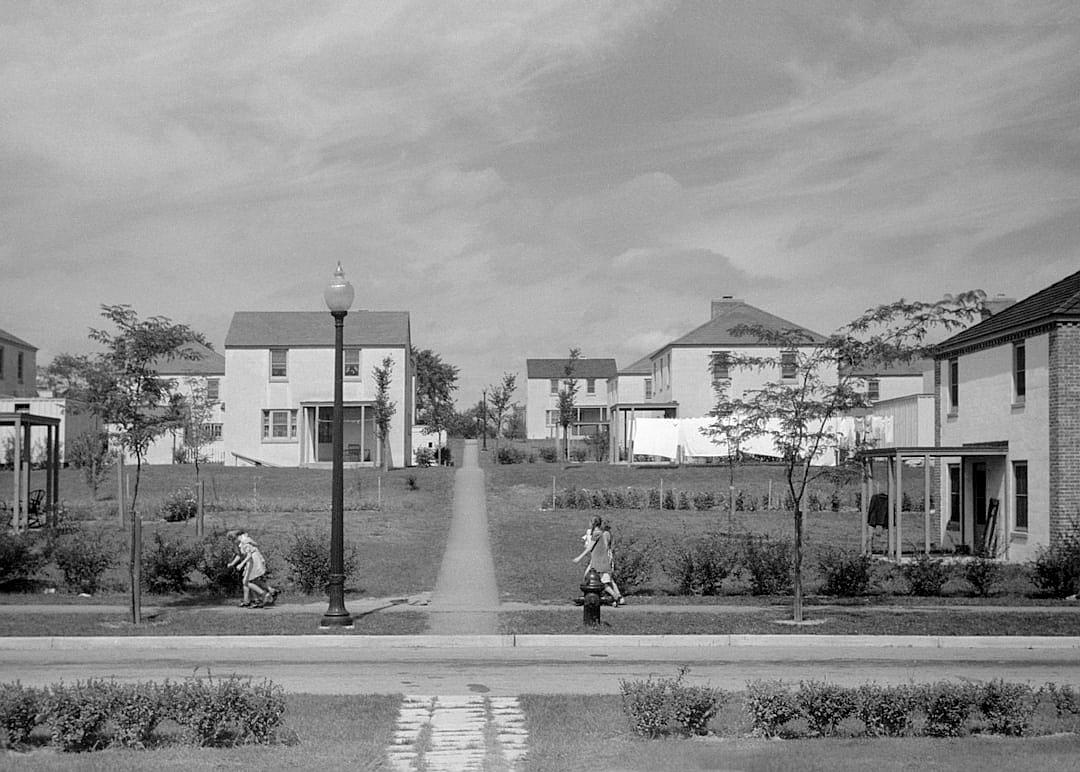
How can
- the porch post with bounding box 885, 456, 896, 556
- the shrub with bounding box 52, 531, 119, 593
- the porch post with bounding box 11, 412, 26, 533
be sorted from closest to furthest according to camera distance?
the shrub with bounding box 52, 531, 119, 593
the porch post with bounding box 11, 412, 26, 533
the porch post with bounding box 885, 456, 896, 556

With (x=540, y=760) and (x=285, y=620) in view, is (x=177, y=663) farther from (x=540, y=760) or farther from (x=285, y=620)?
(x=540, y=760)

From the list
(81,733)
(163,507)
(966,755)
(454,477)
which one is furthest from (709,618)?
(454,477)

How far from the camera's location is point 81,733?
28.3ft

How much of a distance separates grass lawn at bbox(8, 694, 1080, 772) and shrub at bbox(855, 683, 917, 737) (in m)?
0.15

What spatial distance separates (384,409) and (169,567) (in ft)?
99.1

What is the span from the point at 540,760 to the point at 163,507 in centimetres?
2876

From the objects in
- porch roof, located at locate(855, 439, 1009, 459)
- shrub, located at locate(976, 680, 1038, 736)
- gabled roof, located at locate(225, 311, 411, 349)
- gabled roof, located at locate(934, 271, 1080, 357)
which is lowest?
shrub, located at locate(976, 680, 1038, 736)

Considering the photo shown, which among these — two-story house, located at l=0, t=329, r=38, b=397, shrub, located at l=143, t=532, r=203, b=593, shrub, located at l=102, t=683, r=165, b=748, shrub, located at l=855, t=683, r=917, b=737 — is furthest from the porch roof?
two-story house, located at l=0, t=329, r=38, b=397

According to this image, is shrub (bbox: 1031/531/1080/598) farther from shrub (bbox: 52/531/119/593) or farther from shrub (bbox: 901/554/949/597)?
shrub (bbox: 52/531/119/593)

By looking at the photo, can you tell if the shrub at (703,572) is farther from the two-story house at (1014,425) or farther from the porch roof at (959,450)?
the two-story house at (1014,425)

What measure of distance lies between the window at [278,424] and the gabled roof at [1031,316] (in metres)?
32.8

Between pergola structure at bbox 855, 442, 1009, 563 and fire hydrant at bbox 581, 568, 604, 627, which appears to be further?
pergola structure at bbox 855, 442, 1009, 563

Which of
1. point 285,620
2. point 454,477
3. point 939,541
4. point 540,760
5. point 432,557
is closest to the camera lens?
point 540,760

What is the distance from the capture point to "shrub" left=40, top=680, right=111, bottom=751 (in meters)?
8.58
